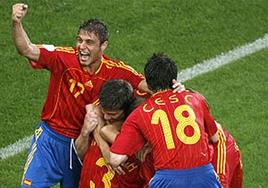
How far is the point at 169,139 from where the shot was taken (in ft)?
18.6

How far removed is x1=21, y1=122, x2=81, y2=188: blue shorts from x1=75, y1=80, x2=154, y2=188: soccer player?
0.54 m

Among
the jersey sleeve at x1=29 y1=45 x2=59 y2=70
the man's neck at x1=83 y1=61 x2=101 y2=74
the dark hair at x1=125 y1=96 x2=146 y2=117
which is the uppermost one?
the jersey sleeve at x1=29 y1=45 x2=59 y2=70

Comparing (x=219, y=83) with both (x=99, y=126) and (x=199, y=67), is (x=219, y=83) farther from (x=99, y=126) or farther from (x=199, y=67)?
(x=99, y=126)

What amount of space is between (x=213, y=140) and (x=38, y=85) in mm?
4127

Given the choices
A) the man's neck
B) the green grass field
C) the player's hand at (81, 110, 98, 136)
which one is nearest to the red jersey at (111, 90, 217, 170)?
the player's hand at (81, 110, 98, 136)

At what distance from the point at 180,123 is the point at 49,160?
1.40 meters

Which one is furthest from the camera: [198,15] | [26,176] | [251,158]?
[198,15]

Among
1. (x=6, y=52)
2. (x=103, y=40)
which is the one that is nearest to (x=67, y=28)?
(x=6, y=52)

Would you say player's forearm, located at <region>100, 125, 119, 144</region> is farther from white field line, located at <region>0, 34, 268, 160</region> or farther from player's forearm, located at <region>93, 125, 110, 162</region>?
white field line, located at <region>0, 34, 268, 160</region>

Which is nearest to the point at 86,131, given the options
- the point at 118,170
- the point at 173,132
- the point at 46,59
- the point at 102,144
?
the point at 102,144

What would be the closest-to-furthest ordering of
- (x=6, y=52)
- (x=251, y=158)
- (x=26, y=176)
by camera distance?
(x=26, y=176), (x=251, y=158), (x=6, y=52)

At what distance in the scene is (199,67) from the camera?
410 inches

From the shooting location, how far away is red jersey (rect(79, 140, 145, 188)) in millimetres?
5977

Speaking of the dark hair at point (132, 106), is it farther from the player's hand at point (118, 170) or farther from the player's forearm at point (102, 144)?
the player's hand at point (118, 170)
